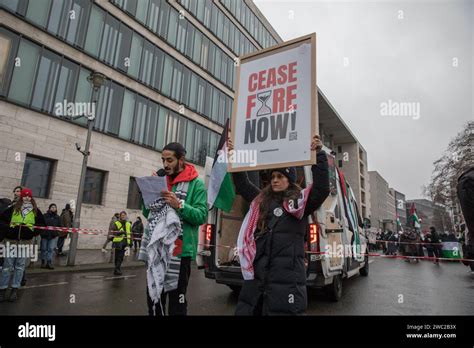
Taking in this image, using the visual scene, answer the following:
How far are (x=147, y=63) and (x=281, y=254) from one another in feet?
67.7

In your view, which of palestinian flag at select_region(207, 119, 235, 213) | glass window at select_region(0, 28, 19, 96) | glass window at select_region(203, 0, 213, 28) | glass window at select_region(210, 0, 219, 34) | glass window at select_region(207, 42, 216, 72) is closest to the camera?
palestinian flag at select_region(207, 119, 235, 213)

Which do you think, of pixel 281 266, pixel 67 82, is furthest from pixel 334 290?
pixel 67 82

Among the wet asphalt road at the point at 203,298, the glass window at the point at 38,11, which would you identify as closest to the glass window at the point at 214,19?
the glass window at the point at 38,11

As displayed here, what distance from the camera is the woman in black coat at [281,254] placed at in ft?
7.23

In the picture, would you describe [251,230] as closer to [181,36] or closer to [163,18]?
[163,18]

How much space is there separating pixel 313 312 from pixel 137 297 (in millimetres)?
3222

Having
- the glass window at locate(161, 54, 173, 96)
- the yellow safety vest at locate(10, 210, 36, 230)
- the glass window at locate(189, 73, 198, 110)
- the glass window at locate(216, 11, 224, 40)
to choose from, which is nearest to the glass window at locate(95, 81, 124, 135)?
the glass window at locate(161, 54, 173, 96)

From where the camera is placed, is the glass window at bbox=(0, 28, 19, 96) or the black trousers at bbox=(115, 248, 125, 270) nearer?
the black trousers at bbox=(115, 248, 125, 270)

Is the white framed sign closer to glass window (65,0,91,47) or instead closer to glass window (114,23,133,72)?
glass window (65,0,91,47)

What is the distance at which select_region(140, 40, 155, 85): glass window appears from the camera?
2006 cm

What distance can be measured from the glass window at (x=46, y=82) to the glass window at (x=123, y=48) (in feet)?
12.6

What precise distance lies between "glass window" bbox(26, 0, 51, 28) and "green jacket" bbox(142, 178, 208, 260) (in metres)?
16.0
